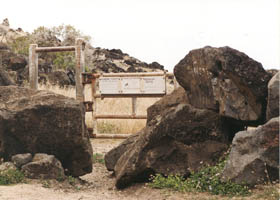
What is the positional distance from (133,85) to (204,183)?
843 centimetres

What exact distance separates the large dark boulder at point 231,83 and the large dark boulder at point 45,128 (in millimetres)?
2330

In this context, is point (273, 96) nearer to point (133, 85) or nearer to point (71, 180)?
point (71, 180)

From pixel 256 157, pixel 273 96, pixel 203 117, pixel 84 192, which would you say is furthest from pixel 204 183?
pixel 84 192

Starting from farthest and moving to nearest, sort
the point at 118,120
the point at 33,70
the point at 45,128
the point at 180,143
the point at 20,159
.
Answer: the point at 118,120
the point at 33,70
the point at 45,128
the point at 20,159
the point at 180,143

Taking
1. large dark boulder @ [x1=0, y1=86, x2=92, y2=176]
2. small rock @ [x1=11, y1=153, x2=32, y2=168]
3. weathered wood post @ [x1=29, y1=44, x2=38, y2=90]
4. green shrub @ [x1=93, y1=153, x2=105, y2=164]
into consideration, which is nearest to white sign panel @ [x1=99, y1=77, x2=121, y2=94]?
weathered wood post @ [x1=29, y1=44, x2=38, y2=90]

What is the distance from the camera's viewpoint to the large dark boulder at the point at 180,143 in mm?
7617

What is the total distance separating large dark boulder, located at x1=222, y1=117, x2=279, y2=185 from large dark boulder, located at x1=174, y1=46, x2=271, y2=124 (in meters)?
0.80

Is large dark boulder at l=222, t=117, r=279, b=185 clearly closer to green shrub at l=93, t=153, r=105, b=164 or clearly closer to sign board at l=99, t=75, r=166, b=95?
green shrub at l=93, t=153, r=105, b=164

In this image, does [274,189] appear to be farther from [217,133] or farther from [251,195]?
[217,133]

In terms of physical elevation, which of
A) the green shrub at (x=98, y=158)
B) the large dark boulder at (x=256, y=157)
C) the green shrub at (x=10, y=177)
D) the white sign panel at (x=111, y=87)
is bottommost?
the green shrub at (x=98, y=158)

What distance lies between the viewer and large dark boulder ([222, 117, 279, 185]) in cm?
616

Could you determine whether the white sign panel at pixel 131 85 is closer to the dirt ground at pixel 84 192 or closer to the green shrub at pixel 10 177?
the dirt ground at pixel 84 192

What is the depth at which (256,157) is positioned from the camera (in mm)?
6270

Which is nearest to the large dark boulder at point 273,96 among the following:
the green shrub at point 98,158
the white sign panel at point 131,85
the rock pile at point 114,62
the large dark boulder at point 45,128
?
the large dark boulder at point 45,128
